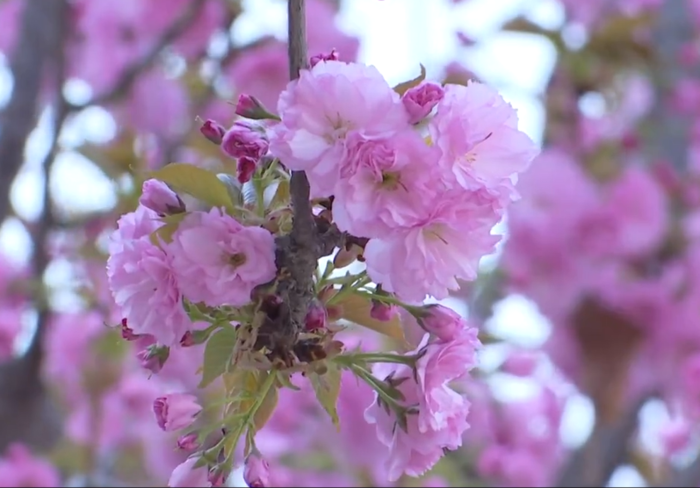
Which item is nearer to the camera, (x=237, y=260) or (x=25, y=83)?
(x=237, y=260)

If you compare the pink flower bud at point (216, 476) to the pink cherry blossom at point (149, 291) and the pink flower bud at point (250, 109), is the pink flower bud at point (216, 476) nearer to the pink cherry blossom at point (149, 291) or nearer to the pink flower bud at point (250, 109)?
the pink cherry blossom at point (149, 291)

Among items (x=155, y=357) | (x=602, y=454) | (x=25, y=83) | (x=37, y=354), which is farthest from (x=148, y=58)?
(x=155, y=357)

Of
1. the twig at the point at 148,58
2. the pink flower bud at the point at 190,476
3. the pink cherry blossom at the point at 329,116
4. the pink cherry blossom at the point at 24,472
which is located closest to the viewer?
the pink cherry blossom at the point at 329,116

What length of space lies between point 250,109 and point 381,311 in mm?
139

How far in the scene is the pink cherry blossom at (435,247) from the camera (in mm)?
444

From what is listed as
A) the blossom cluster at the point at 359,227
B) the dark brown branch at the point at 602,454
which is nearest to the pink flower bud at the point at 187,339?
the blossom cluster at the point at 359,227

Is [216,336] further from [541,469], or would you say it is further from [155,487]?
[541,469]

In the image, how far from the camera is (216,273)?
448 millimetres

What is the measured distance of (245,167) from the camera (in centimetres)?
47

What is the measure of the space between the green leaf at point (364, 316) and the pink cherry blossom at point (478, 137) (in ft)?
0.34

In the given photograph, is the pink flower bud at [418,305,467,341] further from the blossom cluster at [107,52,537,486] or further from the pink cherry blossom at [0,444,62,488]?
the pink cherry blossom at [0,444,62,488]

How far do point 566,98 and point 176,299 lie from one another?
4.85ft

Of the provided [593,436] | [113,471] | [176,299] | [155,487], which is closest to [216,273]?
[176,299]

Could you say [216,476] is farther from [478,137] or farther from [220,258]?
[478,137]
